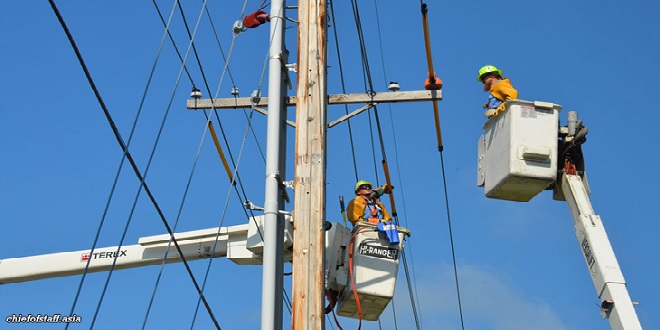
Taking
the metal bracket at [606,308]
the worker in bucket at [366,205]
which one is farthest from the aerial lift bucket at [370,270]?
the metal bracket at [606,308]

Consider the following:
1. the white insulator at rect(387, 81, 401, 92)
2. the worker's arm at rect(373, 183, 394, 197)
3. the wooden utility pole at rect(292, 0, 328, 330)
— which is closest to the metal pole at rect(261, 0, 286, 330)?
the wooden utility pole at rect(292, 0, 328, 330)

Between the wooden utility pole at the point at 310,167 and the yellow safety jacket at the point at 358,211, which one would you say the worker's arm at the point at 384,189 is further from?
the wooden utility pole at the point at 310,167

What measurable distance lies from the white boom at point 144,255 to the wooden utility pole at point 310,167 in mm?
1287

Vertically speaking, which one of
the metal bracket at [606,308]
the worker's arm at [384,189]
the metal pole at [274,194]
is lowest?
the metal bracket at [606,308]

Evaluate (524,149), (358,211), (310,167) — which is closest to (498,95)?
(524,149)

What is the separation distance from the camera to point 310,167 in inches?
410

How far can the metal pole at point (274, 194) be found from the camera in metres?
9.58

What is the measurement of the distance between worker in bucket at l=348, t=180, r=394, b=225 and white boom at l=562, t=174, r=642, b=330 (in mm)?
2757

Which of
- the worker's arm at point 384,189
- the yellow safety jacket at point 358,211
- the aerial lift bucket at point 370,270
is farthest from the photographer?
the worker's arm at point 384,189

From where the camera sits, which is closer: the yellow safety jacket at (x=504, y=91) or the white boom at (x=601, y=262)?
the white boom at (x=601, y=262)

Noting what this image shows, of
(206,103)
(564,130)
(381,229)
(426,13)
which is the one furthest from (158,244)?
(564,130)

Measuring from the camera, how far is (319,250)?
10016 mm

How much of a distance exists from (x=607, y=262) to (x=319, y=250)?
2492mm

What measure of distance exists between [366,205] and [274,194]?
246 centimetres
